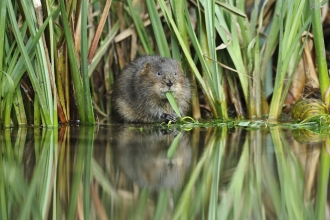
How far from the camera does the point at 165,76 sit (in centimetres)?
585

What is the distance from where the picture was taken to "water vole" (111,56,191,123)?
5.88 metres

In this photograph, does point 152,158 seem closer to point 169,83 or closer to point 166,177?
point 166,177

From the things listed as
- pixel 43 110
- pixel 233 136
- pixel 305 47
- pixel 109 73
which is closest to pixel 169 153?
pixel 233 136

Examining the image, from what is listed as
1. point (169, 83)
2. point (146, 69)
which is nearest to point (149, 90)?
point (146, 69)

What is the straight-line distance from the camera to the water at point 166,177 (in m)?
2.48

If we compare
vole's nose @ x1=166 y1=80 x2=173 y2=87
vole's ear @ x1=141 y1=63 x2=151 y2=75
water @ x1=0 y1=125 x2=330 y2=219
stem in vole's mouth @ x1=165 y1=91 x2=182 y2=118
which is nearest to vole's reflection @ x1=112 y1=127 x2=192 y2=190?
water @ x1=0 y1=125 x2=330 y2=219

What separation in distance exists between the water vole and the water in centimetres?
117

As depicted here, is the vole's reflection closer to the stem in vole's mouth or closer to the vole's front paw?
the stem in vole's mouth

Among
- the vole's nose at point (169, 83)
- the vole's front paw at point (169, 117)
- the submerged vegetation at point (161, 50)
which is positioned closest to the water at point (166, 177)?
the submerged vegetation at point (161, 50)

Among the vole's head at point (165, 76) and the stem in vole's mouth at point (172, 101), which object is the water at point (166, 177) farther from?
the vole's head at point (165, 76)

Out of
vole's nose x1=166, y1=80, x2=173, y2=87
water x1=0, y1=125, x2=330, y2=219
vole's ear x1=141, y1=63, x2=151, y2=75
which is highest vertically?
vole's ear x1=141, y1=63, x2=151, y2=75

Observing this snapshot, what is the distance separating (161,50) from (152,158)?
8.68ft

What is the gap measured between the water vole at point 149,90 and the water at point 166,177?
117 centimetres

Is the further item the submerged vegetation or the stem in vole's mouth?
the stem in vole's mouth
